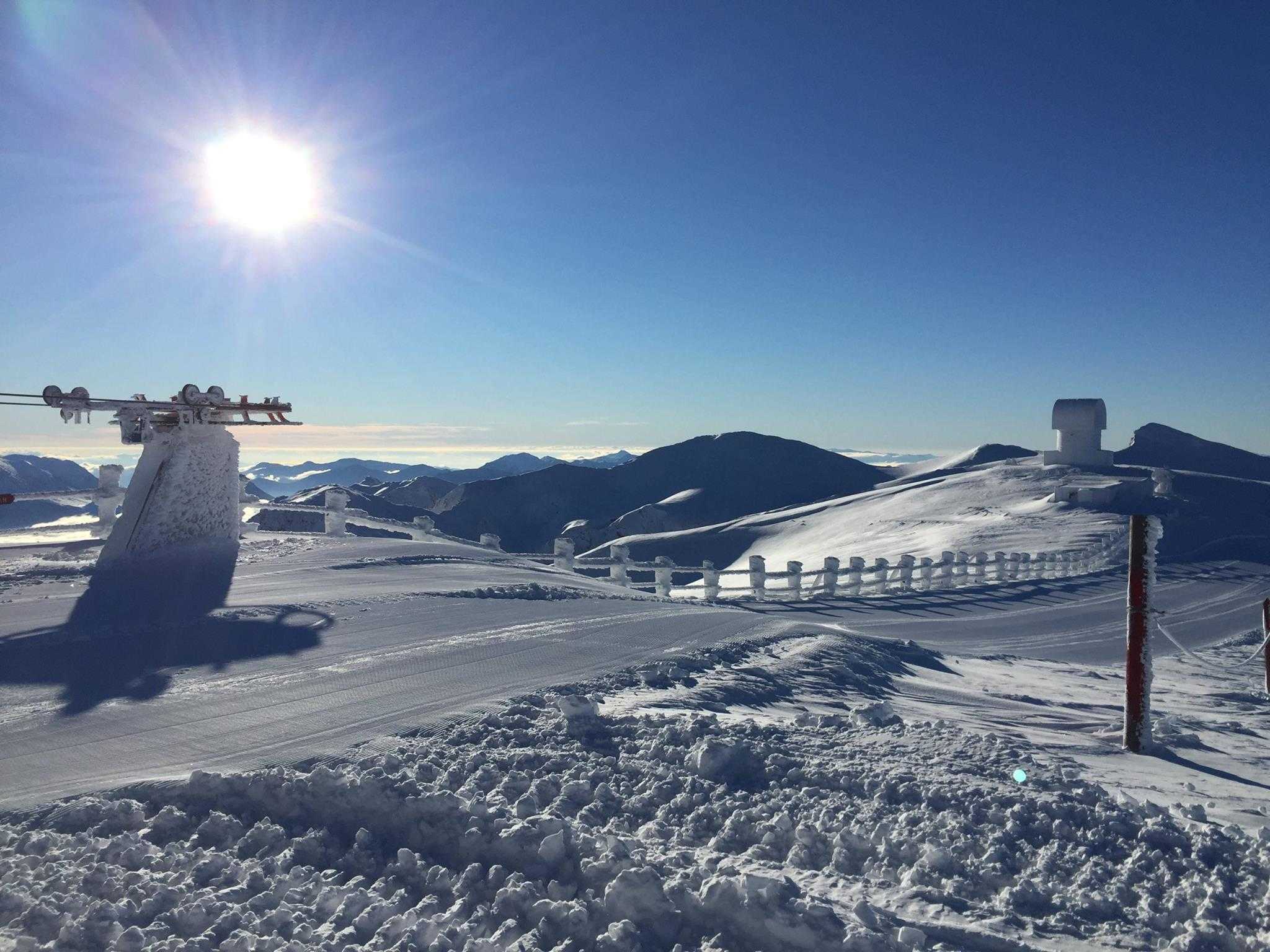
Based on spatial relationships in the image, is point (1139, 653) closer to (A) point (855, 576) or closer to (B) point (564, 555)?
(A) point (855, 576)

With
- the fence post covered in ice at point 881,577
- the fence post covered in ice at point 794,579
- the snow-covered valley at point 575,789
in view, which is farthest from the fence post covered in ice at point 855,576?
the snow-covered valley at point 575,789

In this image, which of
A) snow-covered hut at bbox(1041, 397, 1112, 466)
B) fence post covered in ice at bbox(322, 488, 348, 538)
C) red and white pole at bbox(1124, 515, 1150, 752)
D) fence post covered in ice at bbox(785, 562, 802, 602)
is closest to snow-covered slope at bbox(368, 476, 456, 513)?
snow-covered hut at bbox(1041, 397, 1112, 466)

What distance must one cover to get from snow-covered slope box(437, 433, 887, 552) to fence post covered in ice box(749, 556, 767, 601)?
1830 inches

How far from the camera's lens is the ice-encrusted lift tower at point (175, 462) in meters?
12.5

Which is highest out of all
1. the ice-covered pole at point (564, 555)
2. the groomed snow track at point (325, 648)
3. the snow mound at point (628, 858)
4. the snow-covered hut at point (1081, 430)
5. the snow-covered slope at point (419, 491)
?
the snow-covered hut at point (1081, 430)

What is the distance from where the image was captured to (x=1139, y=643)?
646 centimetres

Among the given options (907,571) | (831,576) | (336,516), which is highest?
(336,516)

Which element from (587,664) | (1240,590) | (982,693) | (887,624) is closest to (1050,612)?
(887,624)

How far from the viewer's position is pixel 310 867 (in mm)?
4117

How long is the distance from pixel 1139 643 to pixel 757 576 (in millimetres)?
11449

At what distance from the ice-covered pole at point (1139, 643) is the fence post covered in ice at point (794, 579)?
1123cm

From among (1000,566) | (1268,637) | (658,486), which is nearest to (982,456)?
(658,486)

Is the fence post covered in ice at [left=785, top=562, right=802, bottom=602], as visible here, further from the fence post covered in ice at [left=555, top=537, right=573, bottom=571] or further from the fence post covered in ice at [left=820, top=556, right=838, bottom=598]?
the fence post covered in ice at [left=555, top=537, right=573, bottom=571]

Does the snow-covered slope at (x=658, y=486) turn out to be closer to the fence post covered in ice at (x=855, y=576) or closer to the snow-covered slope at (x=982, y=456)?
the snow-covered slope at (x=982, y=456)
